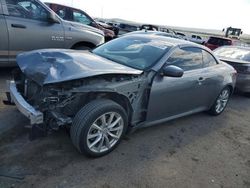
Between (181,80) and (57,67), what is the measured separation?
6.30 feet

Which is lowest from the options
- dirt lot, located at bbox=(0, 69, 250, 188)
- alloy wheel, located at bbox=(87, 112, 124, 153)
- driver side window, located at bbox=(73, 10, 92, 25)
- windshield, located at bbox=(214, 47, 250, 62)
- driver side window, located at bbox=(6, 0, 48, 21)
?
dirt lot, located at bbox=(0, 69, 250, 188)

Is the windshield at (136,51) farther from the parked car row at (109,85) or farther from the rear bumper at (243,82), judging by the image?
the rear bumper at (243,82)

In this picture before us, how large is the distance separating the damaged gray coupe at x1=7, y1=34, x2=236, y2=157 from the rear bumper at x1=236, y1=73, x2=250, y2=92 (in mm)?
2640

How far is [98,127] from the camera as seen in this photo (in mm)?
3207

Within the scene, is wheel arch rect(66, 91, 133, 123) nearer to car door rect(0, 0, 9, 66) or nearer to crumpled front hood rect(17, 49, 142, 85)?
crumpled front hood rect(17, 49, 142, 85)

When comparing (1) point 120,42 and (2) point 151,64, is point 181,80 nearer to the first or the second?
(2) point 151,64

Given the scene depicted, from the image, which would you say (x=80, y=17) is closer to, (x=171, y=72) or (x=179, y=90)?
(x=179, y=90)

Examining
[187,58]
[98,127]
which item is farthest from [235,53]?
[98,127]

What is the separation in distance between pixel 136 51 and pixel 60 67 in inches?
56.0

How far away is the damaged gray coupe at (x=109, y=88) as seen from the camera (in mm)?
3014

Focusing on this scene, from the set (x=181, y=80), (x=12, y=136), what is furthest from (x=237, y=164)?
(x=12, y=136)

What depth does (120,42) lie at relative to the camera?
4.59 metres

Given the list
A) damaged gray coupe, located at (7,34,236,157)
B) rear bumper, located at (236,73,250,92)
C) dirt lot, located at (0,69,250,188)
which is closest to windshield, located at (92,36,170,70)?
damaged gray coupe, located at (7,34,236,157)

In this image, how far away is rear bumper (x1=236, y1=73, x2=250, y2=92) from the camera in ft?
22.5
